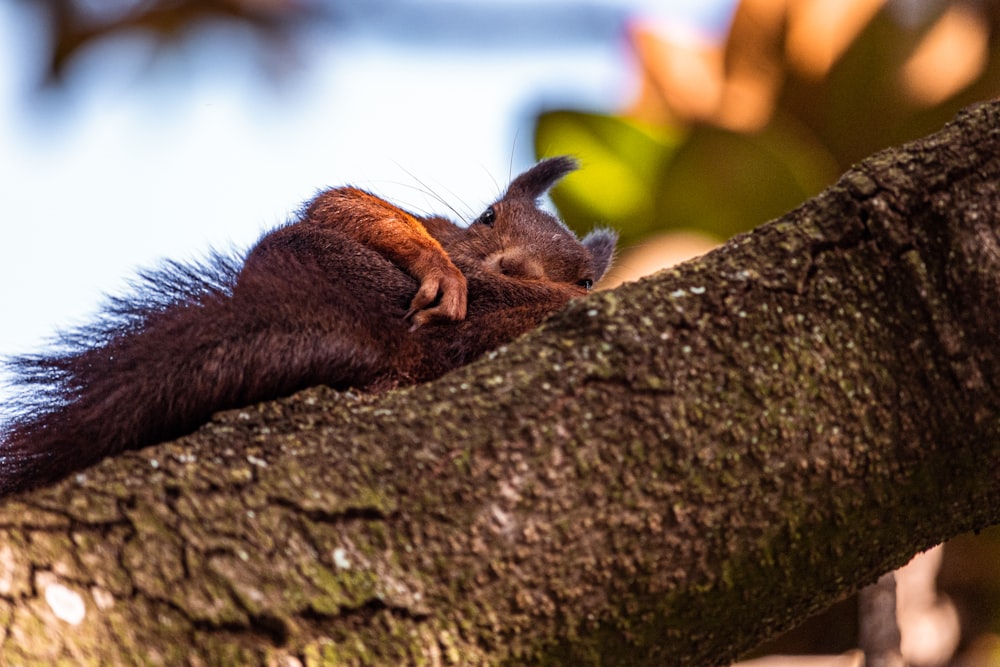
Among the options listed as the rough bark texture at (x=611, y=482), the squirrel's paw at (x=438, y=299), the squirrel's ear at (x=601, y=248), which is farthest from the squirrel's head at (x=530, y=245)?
the rough bark texture at (x=611, y=482)

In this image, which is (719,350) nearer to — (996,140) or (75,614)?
(996,140)

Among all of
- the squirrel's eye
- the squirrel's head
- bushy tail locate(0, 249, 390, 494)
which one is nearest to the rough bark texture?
bushy tail locate(0, 249, 390, 494)

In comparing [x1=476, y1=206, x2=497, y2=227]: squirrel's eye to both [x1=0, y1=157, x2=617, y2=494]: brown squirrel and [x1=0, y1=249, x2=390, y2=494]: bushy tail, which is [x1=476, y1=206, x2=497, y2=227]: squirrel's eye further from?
[x1=0, y1=249, x2=390, y2=494]: bushy tail

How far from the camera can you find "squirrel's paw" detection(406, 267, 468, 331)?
1.80 metres

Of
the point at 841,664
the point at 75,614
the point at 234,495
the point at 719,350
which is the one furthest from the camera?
the point at 841,664

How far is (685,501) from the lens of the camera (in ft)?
3.68

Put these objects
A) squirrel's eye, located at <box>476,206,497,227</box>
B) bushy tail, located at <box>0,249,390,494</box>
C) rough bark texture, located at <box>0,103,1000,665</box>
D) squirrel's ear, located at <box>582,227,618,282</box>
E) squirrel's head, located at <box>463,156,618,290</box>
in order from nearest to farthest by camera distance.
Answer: rough bark texture, located at <box>0,103,1000,665</box> → bushy tail, located at <box>0,249,390,494</box> → squirrel's head, located at <box>463,156,618,290</box> → squirrel's eye, located at <box>476,206,497,227</box> → squirrel's ear, located at <box>582,227,618,282</box>

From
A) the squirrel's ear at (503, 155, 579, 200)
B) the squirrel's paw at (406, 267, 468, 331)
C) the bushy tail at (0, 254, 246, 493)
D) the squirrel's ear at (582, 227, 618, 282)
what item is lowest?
the bushy tail at (0, 254, 246, 493)

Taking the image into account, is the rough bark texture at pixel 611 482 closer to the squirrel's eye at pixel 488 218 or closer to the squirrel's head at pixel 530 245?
the squirrel's head at pixel 530 245

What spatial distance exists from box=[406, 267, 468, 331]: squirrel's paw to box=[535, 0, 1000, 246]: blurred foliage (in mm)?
1786

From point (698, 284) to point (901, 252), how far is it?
24 centimetres

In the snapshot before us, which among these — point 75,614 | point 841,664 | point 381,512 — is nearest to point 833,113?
point 841,664

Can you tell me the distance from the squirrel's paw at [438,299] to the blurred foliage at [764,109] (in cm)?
179

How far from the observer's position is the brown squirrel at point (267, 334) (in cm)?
143
